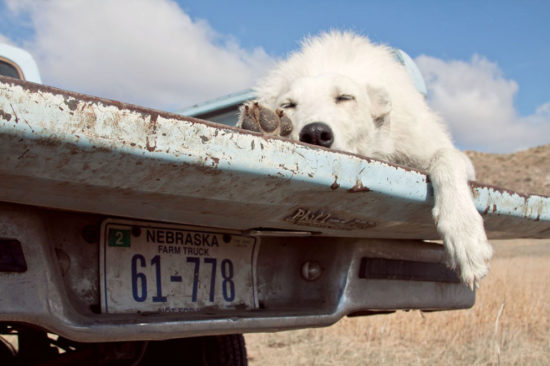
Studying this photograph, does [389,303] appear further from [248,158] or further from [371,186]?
[248,158]

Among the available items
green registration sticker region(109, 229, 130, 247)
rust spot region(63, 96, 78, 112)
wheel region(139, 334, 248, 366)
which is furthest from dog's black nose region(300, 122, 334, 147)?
rust spot region(63, 96, 78, 112)

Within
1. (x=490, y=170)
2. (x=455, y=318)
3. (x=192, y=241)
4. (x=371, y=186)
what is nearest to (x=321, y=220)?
(x=371, y=186)

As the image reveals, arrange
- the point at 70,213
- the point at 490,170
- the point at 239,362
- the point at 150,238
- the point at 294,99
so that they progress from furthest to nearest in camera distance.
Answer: the point at 490,170
the point at 294,99
the point at 239,362
the point at 150,238
the point at 70,213

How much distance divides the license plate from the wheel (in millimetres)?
515

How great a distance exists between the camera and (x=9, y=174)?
1.35 m

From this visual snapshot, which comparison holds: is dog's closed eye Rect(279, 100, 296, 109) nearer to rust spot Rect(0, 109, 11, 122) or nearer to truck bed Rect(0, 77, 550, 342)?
truck bed Rect(0, 77, 550, 342)

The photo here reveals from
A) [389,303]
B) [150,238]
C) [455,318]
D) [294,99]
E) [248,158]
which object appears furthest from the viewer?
[455,318]

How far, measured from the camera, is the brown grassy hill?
4440cm

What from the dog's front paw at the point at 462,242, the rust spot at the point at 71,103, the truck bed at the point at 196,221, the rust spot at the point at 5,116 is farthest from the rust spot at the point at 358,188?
the rust spot at the point at 5,116

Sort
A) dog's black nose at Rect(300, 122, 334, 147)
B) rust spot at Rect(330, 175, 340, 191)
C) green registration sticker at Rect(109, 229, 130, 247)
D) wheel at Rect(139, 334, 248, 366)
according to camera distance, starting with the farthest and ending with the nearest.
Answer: dog's black nose at Rect(300, 122, 334, 147) < wheel at Rect(139, 334, 248, 366) < green registration sticker at Rect(109, 229, 130, 247) < rust spot at Rect(330, 175, 340, 191)

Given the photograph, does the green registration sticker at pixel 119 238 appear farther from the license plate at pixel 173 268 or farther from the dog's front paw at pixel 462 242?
the dog's front paw at pixel 462 242

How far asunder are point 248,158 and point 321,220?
53 cm

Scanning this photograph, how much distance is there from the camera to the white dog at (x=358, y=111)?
2.44 m

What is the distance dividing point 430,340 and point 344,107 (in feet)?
10.1
